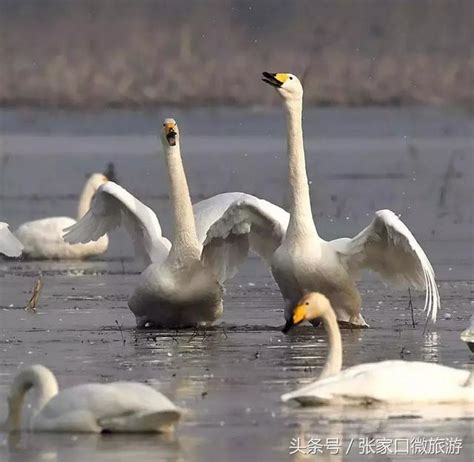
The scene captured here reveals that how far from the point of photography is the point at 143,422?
29.6 feet

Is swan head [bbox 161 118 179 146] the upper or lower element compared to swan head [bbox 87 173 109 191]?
upper

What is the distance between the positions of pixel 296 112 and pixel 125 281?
107 inches

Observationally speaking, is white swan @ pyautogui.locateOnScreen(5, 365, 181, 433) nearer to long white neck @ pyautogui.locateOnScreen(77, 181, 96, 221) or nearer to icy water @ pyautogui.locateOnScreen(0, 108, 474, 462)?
icy water @ pyautogui.locateOnScreen(0, 108, 474, 462)

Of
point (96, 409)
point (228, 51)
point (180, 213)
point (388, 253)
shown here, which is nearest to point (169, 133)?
point (180, 213)

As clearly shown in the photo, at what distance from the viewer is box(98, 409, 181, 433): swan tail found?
8953mm

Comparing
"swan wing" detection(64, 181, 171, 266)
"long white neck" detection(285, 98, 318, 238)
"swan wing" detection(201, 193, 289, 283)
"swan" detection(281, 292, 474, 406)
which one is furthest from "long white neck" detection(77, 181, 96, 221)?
"swan" detection(281, 292, 474, 406)

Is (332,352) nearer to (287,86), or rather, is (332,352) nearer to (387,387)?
(387,387)

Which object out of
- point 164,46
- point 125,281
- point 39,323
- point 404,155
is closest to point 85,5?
point 164,46

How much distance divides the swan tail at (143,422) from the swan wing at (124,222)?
4.84 metres

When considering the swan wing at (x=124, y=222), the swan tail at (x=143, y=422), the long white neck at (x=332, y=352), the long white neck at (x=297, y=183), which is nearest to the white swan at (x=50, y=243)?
the swan wing at (x=124, y=222)

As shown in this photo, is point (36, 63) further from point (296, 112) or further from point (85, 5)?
point (296, 112)

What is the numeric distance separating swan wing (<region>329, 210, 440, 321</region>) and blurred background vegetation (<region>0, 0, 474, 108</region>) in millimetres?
21116

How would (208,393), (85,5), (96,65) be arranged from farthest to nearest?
(85,5) < (96,65) < (208,393)

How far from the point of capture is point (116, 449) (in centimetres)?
880
